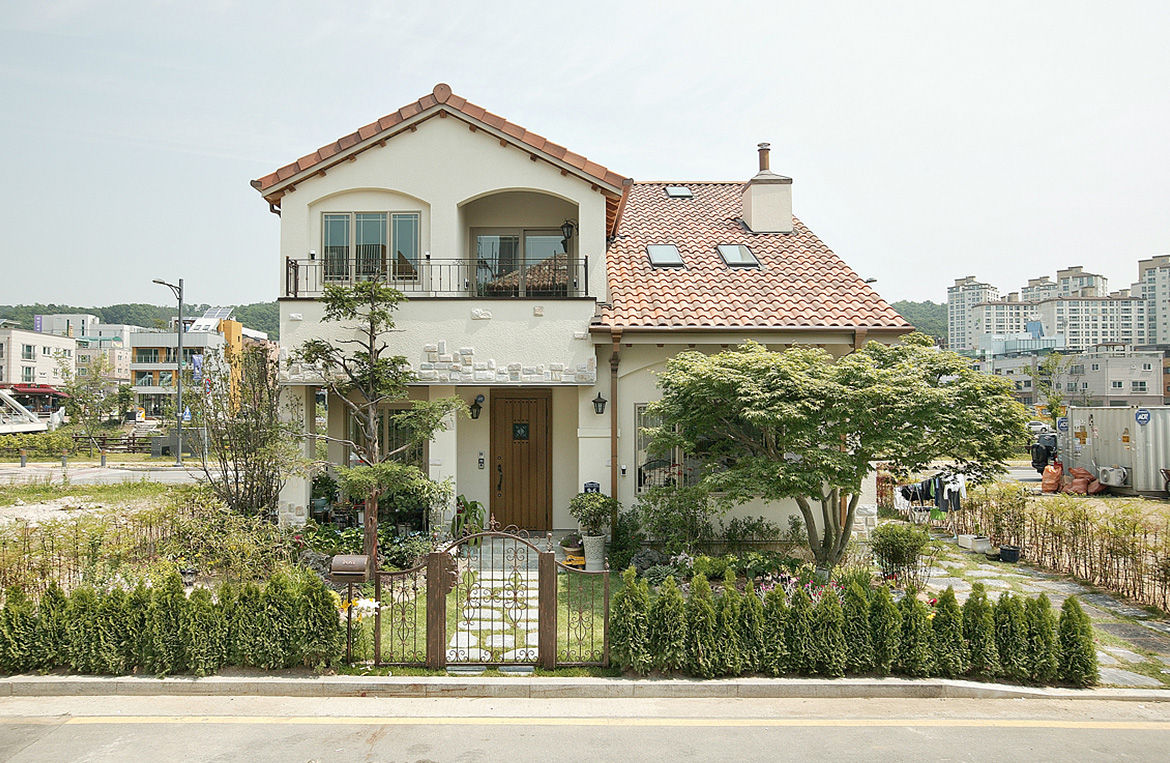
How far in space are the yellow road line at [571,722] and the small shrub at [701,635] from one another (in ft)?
2.28

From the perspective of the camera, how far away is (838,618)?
7250 millimetres

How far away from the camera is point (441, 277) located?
43.2ft

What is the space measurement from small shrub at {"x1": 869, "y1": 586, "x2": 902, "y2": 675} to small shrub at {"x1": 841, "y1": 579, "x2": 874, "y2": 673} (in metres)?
0.07

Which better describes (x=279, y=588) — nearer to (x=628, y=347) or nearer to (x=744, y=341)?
(x=628, y=347)

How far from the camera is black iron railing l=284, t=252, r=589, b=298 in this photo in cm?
1305

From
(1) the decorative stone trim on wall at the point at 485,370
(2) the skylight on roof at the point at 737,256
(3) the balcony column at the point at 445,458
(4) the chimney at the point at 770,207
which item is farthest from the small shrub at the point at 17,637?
(4) the chimney at the point at 770,207

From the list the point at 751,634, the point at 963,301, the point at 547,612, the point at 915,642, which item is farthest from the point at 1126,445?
the point at 963,301

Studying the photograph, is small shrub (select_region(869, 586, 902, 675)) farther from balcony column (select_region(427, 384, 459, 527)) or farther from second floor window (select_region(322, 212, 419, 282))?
second floor window (select_region(322, 212, 419, 282))

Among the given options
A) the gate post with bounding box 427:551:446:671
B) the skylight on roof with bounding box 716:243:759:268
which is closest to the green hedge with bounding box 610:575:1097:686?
the gate post with bounding box 427:551:446:671

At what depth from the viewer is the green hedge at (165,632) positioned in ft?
23.4

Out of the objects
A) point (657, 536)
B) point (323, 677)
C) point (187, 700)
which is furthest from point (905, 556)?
point (187, 700)

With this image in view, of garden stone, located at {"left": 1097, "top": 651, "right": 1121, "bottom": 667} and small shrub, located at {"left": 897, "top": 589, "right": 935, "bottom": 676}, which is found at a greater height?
small shrub, located at {"left": 897, "top": 589, "right": 935, "bottom": 676}

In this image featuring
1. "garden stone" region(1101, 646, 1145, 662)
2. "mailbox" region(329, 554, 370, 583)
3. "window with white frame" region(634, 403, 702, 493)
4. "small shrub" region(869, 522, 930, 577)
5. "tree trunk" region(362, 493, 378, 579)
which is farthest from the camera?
"window with white frame" region(634, 403, 702, 493)

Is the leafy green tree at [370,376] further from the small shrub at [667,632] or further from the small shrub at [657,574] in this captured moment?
the small shrub at [667,632]
